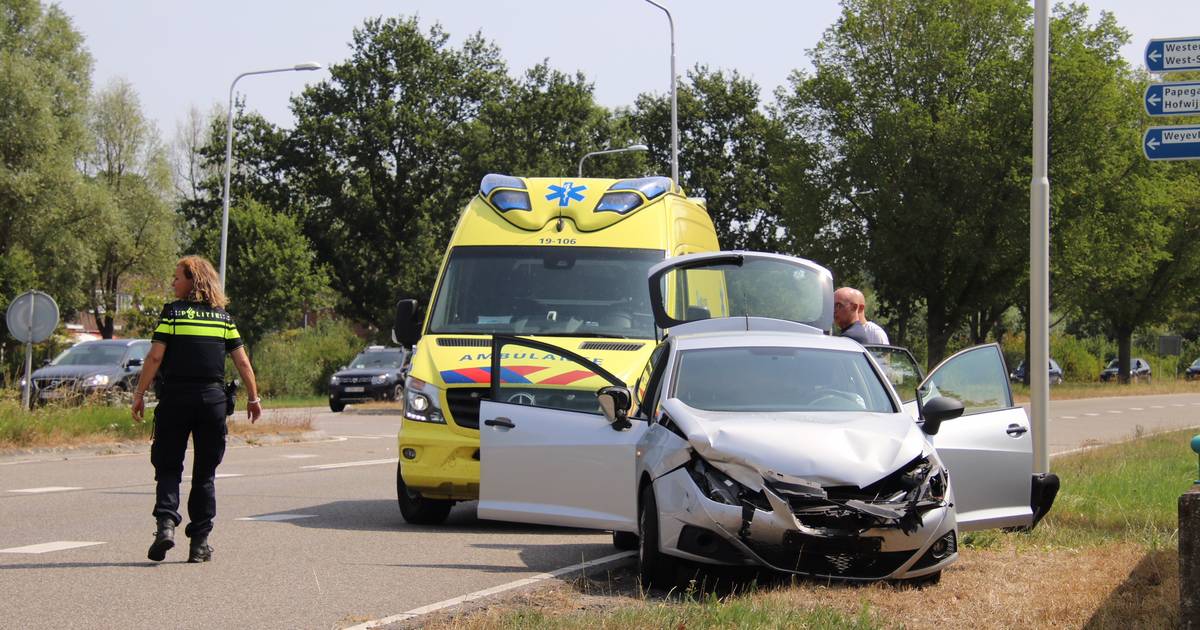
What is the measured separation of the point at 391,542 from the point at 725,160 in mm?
59005

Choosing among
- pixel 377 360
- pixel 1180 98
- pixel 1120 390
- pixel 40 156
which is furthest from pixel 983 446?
pixel 40 156

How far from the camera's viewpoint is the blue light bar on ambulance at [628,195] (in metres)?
12.9

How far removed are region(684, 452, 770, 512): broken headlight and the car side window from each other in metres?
0.97

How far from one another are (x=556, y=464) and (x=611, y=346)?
8.81 feet

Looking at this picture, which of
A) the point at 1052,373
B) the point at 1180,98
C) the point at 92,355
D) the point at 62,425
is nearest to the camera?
the point at 1180,98

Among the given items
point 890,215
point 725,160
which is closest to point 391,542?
point 890,215

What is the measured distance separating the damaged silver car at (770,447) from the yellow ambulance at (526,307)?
65cm

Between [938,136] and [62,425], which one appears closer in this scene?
[62,425]

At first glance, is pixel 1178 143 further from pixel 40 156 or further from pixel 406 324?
pixel 40 156

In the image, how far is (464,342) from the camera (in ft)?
38.4

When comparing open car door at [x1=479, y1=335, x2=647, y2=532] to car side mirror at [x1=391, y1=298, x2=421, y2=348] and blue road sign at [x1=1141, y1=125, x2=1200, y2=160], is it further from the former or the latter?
blue road sign at [x1=1141, y1=125, x2=1200, y2=160]

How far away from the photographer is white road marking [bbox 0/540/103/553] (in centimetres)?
930

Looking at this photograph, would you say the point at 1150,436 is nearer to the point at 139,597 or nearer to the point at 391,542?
the point at 391,542

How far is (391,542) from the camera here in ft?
33.8
